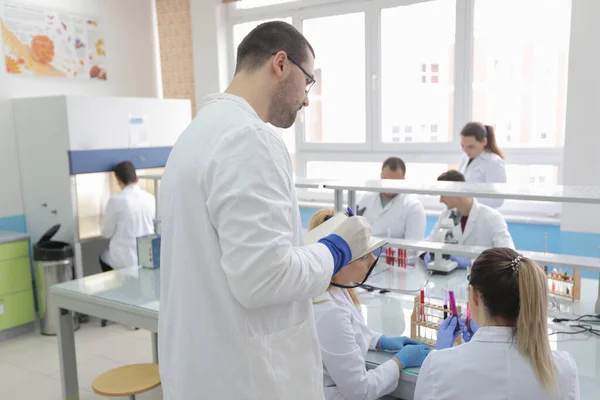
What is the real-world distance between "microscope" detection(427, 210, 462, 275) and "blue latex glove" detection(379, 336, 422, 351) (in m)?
0.94

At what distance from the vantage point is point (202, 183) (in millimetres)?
1036

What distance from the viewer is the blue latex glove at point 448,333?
1660 mm

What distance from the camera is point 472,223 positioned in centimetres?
291

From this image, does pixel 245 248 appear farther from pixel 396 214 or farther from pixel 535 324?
pixel 396 214

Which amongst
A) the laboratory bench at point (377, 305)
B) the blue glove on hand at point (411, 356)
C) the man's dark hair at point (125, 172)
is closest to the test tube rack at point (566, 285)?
the laboratory bench at point (377, 305)

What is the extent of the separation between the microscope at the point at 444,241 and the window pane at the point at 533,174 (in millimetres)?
1412

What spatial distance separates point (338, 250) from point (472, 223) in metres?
1.98

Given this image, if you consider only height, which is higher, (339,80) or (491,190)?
(339,80)

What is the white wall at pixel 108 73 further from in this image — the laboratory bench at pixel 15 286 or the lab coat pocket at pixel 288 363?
the lab coat pocket at pixel 288 363

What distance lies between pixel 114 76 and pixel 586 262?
14.6 feet

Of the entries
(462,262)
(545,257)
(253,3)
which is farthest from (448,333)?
(253,3)

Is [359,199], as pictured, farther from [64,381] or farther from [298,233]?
[298,233]

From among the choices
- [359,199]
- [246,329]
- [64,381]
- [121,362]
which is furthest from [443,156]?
[246,329]

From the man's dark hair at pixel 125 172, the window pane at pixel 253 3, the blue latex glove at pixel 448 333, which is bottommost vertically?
the blue latex glove at pixel 448 333
